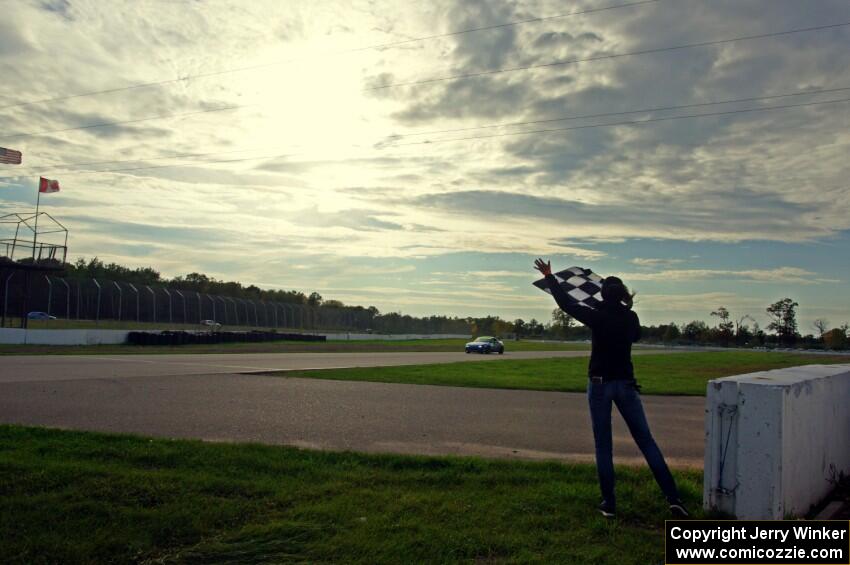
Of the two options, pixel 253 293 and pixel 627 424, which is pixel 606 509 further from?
pixel 253 293

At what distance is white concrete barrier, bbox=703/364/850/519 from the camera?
5.35 m

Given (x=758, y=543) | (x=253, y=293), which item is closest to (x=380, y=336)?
(x=253, y=293)

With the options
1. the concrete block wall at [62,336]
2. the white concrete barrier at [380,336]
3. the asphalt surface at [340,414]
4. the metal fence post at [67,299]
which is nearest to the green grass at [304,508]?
the asphalt surface at [340,414]

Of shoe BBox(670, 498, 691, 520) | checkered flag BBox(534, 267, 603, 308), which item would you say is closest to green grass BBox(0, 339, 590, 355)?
checkered flag BBox(534, 267, 603, 308)

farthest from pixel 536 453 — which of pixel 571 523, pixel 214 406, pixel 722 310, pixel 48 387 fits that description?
pixel 722 310

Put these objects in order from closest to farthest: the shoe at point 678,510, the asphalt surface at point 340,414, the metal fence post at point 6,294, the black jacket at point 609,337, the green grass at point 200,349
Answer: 1. the shoe at point 678,510
2. the black jacket at point 609,337
3. the asphalt surface at point 340,414
4. the green grass at point 200,349
5. the metal fence post at point 6,294

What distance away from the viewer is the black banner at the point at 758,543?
15.1 feet

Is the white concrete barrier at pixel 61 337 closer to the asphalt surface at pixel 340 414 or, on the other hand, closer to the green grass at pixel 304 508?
the asphalt surface at pixel 340 414

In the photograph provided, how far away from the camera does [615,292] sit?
5875mm

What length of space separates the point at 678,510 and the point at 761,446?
0.84 m

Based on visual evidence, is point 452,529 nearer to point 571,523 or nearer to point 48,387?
point 571,523

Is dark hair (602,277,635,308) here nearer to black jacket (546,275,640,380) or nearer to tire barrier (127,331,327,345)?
black jacket (546,275,640,380)

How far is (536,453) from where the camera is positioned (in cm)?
859

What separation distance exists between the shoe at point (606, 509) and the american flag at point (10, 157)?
128 feet
